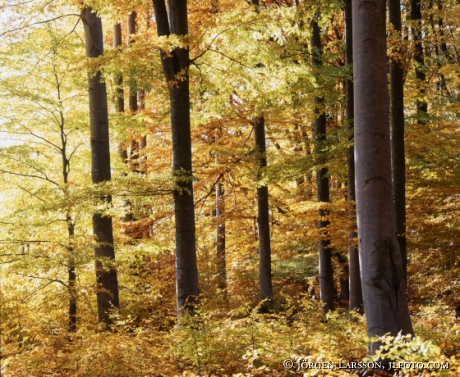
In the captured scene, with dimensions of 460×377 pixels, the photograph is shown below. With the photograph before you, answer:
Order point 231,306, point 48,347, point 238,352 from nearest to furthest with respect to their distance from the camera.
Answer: point 238,352 < point 48,347 < point 231,306

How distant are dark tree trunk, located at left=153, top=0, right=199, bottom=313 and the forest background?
4.9 inches

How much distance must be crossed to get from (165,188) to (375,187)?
3.47 meters

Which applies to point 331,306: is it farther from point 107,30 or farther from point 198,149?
point 107,30

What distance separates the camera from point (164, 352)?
590 centimetres

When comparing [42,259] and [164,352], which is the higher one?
[42,259]

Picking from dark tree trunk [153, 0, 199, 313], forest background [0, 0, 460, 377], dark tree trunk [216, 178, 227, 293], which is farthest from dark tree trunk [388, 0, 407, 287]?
dark tree trunk [216, 178, 227, 293]

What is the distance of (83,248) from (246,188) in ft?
20.2

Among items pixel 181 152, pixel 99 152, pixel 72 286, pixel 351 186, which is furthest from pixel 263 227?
pixel 72 286

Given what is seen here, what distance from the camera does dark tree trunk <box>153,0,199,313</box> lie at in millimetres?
6980

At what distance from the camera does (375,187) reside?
15.2 ft

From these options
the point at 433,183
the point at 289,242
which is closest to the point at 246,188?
the point at 289,242

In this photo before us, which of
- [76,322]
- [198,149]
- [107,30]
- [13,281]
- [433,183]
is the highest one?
[107,30]

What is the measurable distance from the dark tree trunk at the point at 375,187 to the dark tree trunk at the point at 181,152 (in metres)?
2.98

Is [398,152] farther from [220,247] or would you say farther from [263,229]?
[220,247]
